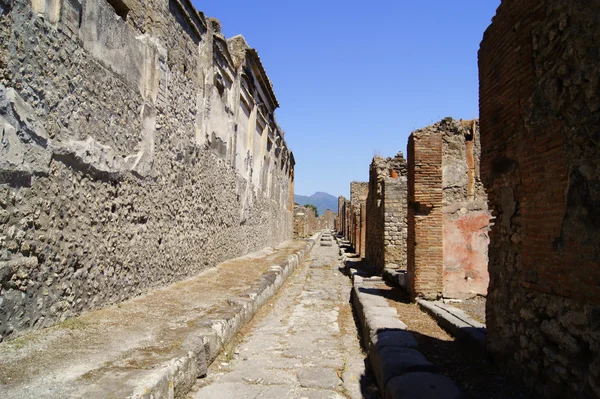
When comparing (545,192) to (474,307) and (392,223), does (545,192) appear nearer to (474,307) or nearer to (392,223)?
(474,307)

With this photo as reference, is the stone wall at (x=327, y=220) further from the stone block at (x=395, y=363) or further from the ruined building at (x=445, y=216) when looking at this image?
the stone block at (x=395, y=363)

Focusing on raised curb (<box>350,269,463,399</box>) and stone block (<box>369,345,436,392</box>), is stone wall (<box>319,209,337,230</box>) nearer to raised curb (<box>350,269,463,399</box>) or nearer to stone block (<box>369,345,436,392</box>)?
raised curb (<box>350,269,463,399</box>)

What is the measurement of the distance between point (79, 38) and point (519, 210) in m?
3.91

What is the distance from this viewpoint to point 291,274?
462 inches

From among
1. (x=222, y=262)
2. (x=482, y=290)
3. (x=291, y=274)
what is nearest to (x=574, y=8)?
(x=482, y=290)

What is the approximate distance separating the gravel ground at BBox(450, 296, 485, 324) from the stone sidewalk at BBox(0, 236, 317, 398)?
2824mm

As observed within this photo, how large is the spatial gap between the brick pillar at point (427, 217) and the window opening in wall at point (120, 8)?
4.28m

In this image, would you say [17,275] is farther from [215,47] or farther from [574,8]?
[215,47]

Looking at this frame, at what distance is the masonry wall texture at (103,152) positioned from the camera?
3.30 m

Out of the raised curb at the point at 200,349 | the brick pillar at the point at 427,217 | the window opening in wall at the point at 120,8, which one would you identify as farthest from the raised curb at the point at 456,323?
the window opening in wall at the point at 120,8

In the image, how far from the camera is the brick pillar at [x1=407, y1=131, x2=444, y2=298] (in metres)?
6.91

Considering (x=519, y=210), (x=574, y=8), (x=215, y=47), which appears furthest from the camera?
(x=215, y=47)

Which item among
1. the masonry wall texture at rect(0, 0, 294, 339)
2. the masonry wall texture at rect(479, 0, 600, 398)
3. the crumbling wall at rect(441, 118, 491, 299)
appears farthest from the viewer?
the crumbling wall at rect(441, 118, 491, 299)

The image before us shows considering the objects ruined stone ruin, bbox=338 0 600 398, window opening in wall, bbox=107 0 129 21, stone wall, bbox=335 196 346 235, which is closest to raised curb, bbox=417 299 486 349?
ruined stone ruin, bbox=338 0 600 398
